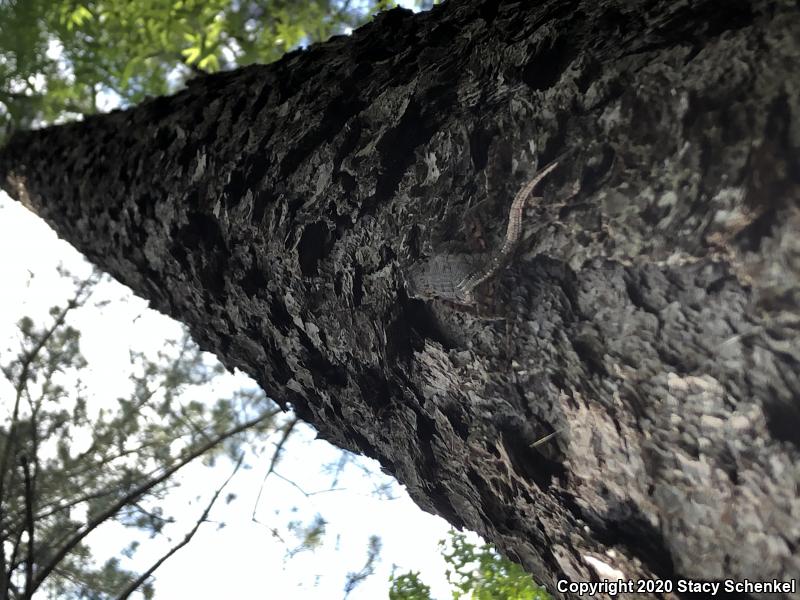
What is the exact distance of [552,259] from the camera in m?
0.91

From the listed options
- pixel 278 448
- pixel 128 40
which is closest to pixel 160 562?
pixel 278 448

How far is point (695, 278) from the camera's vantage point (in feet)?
2.47

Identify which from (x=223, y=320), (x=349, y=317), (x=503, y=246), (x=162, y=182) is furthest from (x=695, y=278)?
(x=162, y=182)

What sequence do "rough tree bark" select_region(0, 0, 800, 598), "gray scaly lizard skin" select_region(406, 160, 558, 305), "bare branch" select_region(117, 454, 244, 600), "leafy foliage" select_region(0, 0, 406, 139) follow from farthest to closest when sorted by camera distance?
"leafy foliage" select_region(0, 0, 406, 139), "bare branch" select_region(117, 454, 244, 600), "gray scaly lizard skin" select_region(406, 160, 558, 305), "rough tree bark" select_region(0, 0, 800, 598)

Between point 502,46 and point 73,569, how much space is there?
184 inches

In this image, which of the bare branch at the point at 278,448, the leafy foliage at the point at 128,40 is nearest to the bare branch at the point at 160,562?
the bare branch at the point at 278,448

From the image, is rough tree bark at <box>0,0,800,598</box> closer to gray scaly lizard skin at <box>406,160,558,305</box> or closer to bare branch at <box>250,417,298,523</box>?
gray scaly lizard skin at <box>406,160,558,305</box>

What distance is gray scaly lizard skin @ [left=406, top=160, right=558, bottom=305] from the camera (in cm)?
92

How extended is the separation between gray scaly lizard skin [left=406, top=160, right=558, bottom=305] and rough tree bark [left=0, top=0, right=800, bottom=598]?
2cm

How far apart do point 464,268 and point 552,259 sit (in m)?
0.16

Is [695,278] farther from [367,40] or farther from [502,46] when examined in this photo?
[367,40]

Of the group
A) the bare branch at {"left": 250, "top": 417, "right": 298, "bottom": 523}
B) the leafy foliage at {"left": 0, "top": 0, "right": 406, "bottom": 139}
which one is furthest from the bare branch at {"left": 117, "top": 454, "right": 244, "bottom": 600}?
the leafy foliage at {"left": 0, "top": 0, "right": 406, "bottom": 139}

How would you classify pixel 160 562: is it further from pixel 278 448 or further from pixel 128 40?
pixel 128 40

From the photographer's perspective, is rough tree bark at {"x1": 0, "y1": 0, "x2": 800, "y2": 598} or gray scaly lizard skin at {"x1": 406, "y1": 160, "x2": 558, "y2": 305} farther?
gray scaly lizard skin at {"x1": 406, "y1": 160, "x2": 558, "y2": 305}
